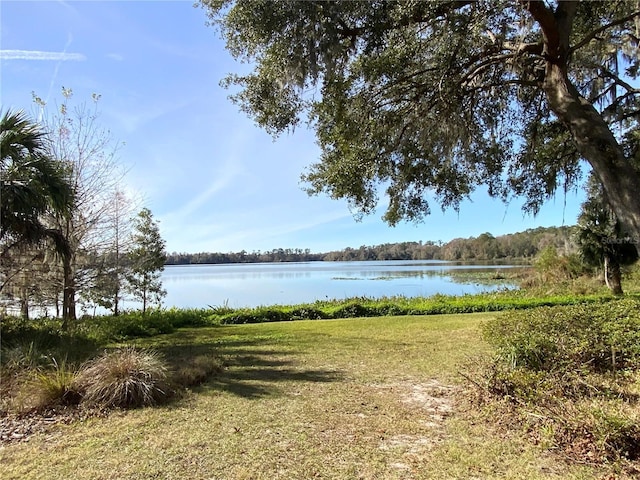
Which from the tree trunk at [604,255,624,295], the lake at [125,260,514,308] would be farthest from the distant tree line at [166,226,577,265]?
the tree trunk at [604,255,624,295]

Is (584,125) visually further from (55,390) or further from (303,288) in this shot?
(303,288)

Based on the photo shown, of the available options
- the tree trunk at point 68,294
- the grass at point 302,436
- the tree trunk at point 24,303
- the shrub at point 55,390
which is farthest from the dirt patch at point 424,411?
the tree trunk at point 24,303

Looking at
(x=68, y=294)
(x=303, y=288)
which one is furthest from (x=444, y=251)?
(x=68, y=294)

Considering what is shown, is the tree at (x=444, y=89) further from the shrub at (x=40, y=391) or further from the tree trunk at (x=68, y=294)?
the tree trunk at (x=68, y=294)

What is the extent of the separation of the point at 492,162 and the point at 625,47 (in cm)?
283

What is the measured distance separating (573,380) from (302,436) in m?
2.39

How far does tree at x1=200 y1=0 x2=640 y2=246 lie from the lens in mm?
4508

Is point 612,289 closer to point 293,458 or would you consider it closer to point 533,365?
point 533,365

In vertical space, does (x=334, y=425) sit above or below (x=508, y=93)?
below

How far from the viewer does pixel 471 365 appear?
529 cm

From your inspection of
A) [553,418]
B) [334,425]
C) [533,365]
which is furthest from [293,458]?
[533,365]

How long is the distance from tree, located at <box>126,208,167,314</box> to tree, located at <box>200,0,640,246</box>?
39.9ft

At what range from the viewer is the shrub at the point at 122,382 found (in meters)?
4.18

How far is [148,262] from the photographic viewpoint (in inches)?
680
